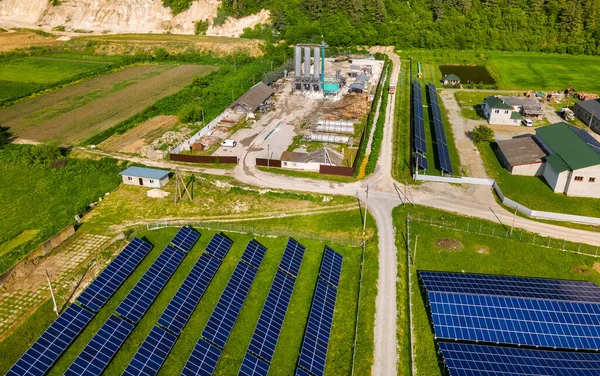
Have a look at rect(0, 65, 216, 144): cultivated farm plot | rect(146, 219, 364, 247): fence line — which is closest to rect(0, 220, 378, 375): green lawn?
rect(146, 219, 364, 247): fence line

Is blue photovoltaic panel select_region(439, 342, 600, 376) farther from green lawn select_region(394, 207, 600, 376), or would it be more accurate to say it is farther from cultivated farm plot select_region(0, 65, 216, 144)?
cultivated farm plot select_region(0, 65, 216, 144)

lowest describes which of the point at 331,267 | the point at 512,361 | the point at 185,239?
the point at 512,361

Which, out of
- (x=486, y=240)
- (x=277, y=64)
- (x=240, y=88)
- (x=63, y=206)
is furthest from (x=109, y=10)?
(x=486, y=240)

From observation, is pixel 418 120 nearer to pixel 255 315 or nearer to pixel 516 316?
pixel 516 316

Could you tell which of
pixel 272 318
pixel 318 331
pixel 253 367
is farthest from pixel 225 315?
pixel 318 331

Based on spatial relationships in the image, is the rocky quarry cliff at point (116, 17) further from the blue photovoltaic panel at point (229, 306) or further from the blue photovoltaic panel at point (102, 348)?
the blue photovoltaic panel at point (102, 348)
